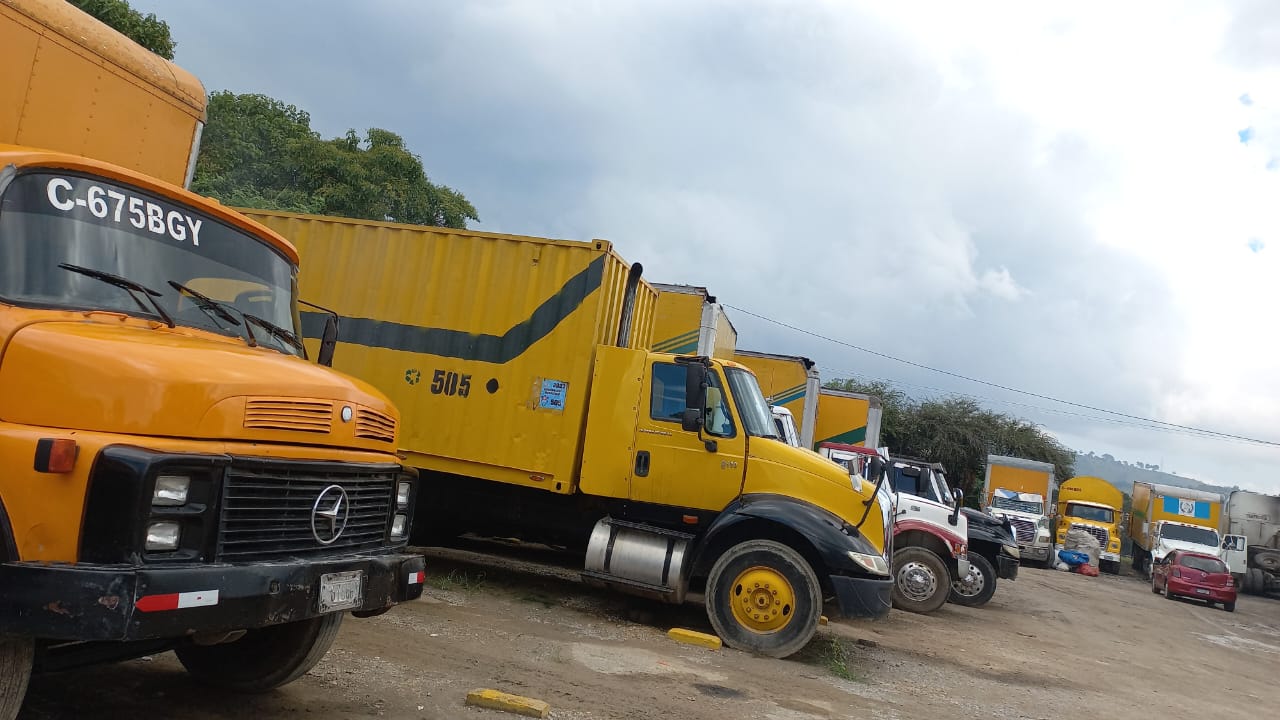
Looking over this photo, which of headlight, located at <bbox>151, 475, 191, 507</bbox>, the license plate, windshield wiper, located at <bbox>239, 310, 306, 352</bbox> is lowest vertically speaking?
the license plate

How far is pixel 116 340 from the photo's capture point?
3252 mm

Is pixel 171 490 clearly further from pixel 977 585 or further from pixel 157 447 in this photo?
pixel 977 585

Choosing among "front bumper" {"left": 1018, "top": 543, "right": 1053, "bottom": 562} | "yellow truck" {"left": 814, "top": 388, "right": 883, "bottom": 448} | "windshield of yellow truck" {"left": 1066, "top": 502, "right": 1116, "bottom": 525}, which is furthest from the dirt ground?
"windshield of yellow truck" {"left": 1066, "top": 502, "right": 1116, "bottom": 525}

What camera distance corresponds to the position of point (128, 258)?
12.3 feet

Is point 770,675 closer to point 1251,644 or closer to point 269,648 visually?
point 269,648

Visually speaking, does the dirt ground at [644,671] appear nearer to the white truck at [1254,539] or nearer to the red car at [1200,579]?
the red car at [1200,579]

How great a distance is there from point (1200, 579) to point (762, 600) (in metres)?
18.7

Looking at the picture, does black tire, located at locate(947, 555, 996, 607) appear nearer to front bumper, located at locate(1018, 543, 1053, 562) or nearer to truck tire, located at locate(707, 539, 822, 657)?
truck tire, located at locate(707, 539, 822, 657)

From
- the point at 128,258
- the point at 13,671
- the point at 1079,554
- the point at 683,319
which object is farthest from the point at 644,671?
the point at 1079,554

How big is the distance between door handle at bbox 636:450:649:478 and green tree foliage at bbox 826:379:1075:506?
116ft

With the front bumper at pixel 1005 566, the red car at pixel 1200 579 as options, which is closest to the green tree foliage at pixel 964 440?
the red car at pixel 1200 579

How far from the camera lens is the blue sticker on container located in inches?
319

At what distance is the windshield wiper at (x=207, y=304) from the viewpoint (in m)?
3.94

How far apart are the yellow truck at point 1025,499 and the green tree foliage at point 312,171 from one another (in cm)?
2109
